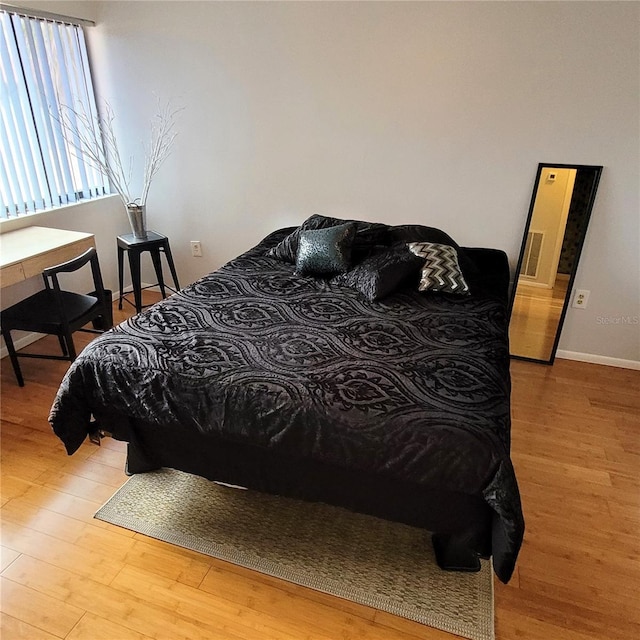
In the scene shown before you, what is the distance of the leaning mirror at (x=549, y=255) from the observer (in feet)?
8.67

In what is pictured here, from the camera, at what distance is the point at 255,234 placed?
3480 mm

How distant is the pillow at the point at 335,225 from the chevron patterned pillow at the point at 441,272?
1.13 ft

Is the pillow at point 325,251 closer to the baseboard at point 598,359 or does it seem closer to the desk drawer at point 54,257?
the desk drawer at point 54,257

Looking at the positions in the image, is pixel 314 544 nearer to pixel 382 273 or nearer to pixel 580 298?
pixel 382 273

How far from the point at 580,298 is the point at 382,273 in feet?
4.49

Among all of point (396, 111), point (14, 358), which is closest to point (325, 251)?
point (396, 111)

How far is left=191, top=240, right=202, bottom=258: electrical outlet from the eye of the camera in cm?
366

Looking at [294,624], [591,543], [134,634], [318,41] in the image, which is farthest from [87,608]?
[318,41]

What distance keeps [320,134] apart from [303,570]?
8.13ft

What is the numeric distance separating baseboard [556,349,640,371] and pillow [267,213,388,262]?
1.39 m

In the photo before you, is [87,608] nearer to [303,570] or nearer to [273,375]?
[303,570]

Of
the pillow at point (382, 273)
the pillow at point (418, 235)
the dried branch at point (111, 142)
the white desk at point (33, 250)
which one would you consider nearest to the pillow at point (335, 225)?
the pillow at point (418, 235)

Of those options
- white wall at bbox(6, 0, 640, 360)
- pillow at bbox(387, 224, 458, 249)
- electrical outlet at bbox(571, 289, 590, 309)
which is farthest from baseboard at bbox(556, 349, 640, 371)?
pillow at bbox(387, 224, 458, 249)

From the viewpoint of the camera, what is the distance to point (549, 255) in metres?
2.79
